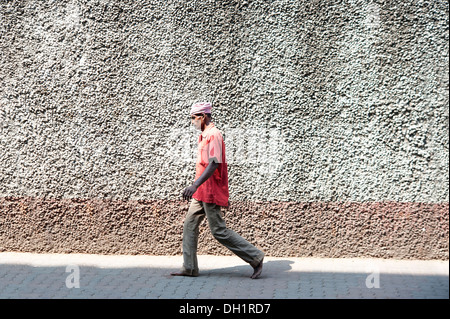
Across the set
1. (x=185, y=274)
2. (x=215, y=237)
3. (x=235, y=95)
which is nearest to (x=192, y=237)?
(x=215, y=237)

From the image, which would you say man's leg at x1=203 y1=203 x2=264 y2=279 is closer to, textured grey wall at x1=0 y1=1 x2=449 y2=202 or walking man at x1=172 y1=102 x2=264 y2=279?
walking man at x1=172 y1=102 x2=264 y2=279

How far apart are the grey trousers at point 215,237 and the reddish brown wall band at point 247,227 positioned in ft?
2.30

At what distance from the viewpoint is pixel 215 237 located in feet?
16.9

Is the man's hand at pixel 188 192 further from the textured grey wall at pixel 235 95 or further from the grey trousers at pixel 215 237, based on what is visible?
the textured grey wall at pixel 235 95

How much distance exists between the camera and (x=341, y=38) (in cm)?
568

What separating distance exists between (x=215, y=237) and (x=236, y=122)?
1294 mm

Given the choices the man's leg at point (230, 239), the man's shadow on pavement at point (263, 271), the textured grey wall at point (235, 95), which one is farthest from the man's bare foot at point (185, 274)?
the textured grey wall at point (235, 95)

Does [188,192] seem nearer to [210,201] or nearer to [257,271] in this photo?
[210,201]

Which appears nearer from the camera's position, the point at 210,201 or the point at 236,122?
the point at 210,201

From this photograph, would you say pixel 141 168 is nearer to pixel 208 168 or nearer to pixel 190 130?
pixel 190 130

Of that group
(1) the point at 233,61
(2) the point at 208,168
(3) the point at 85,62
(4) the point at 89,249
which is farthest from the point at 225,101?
(4) the point at 89,249

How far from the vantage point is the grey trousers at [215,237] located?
5.10 meters

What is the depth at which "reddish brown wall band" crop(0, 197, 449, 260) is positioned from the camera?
566 cm

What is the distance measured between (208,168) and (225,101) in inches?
43.3
